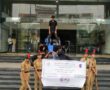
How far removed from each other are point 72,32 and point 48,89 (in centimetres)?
1706

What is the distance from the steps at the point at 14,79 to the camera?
802 inches

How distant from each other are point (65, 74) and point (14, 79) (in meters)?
4.61

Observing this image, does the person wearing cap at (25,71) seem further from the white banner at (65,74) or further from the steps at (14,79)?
the steps at (14,79)

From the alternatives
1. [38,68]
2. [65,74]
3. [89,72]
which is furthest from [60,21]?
[65,74]

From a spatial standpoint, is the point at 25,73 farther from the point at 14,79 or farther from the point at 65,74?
the point at 14,79

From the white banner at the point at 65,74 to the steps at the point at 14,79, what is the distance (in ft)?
9.16

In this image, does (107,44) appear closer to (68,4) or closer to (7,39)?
(68,4)

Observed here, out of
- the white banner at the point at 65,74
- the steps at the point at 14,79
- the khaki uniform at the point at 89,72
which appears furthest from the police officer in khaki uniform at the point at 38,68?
the steps at the point at 14,79

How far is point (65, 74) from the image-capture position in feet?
56.5

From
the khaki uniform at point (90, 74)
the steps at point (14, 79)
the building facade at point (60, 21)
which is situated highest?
the building facade at point (60, 21)

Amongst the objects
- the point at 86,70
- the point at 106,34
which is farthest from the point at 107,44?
the point at 86,70

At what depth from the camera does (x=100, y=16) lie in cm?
3362

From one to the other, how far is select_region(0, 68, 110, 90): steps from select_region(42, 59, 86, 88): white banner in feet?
9.16

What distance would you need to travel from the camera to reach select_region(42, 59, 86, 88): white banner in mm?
17219
